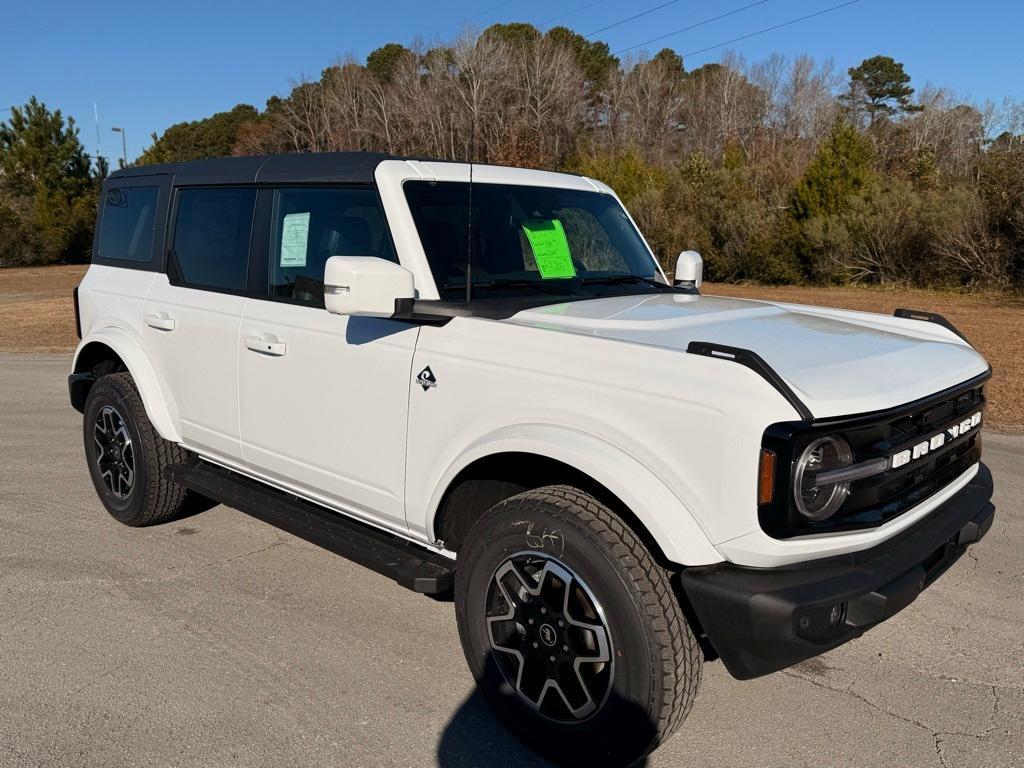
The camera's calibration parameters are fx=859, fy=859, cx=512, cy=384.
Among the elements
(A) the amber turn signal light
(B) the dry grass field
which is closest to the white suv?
(A) the amber turn signal light

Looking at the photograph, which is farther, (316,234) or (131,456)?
(131,456)

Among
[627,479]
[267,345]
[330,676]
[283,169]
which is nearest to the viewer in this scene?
[627,479]

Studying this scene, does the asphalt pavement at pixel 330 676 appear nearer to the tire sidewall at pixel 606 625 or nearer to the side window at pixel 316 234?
the tire sidewall at pixel 606 625

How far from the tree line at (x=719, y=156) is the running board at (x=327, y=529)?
1.64m

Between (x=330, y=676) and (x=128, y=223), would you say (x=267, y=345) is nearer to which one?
(x=330, y=676)

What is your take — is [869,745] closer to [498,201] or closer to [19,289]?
[498,201]

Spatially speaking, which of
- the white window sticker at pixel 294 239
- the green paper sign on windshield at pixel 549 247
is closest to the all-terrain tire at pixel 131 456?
the white window sticker at pixel 294 239

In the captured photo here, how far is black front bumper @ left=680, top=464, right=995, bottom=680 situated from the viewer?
2.42 m

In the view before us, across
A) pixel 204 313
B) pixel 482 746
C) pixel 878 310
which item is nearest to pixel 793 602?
pixel 482 746

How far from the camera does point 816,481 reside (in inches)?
97.6

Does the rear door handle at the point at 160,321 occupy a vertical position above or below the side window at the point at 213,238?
below

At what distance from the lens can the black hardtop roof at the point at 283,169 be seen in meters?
3.76

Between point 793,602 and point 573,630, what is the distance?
0.74m

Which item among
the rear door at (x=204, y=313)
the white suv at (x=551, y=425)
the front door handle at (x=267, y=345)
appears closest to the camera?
the white suv at (x=551, y=425)
